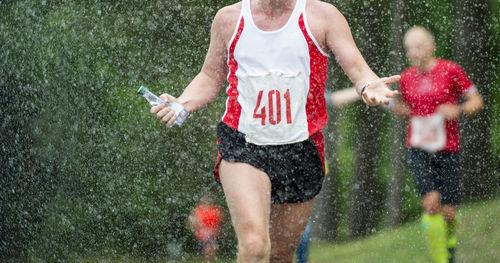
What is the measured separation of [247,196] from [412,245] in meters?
6.58

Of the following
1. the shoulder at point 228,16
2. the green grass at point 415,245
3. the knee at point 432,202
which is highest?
the shoulder at point 228,16

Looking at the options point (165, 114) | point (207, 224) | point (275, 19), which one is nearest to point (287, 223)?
point (165, 114)

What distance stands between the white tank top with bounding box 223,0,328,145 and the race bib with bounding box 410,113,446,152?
220cm

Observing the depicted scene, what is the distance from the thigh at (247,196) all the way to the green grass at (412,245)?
16.1 ft

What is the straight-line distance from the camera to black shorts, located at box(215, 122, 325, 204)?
3227 millimetres

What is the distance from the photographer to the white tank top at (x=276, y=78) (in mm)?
3184

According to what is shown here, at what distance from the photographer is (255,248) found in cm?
295

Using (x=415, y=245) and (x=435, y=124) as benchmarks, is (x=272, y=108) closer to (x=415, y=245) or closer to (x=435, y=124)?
(x=435, y=124)

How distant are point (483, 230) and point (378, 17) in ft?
9.92

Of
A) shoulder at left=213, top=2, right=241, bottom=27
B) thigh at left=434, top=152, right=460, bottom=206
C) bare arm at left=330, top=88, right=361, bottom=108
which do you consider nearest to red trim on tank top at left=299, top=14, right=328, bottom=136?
shoulder at left=213, top=2, right=241, bottom=27

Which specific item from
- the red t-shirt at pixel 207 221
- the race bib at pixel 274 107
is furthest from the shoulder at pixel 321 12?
the red t-shirt at pixel 207 221

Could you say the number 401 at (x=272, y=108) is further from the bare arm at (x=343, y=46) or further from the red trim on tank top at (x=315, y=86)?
the bare arm at (x=343, y=46)

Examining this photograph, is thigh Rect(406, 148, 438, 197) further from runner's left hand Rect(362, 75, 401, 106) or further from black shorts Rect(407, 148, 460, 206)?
runner's left hand Rect(362, 75, 401, 106)

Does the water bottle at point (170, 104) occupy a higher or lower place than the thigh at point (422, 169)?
higher
